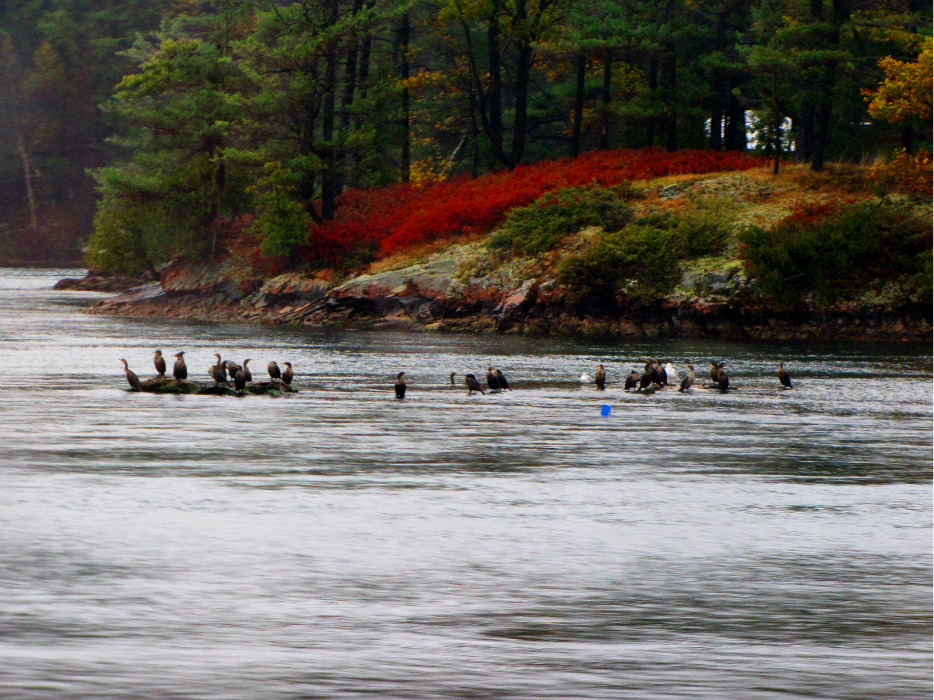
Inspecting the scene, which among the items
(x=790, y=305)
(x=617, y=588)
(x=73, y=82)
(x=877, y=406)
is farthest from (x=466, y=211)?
(x=73, y=82)

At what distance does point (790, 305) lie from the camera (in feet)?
159

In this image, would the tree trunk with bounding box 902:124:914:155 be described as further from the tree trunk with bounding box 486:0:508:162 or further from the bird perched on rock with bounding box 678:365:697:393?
the bird perched on rock with bounding box 678:365:697:393

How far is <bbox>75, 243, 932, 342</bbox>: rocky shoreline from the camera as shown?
48.3 metres

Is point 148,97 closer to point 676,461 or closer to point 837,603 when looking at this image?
point 676,461

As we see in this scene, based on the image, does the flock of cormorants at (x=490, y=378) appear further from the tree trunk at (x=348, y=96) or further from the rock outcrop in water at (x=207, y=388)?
the tree trunk at (x=348, y=96)

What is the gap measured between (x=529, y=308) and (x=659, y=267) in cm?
572

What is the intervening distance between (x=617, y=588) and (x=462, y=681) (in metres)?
3.47

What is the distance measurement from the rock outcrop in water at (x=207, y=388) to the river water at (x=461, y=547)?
0.98 metres

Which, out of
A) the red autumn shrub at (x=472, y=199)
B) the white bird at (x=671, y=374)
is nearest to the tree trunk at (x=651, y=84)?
the red autumn shrub at (x=472, y=199)

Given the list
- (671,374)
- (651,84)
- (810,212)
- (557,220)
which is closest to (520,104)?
(651,84)

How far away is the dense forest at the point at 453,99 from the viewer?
55375 millimetres

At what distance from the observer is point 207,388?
30.0 m

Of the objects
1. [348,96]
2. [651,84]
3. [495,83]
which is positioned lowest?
[348,96]

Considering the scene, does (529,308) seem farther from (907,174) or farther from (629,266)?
(907,174)
